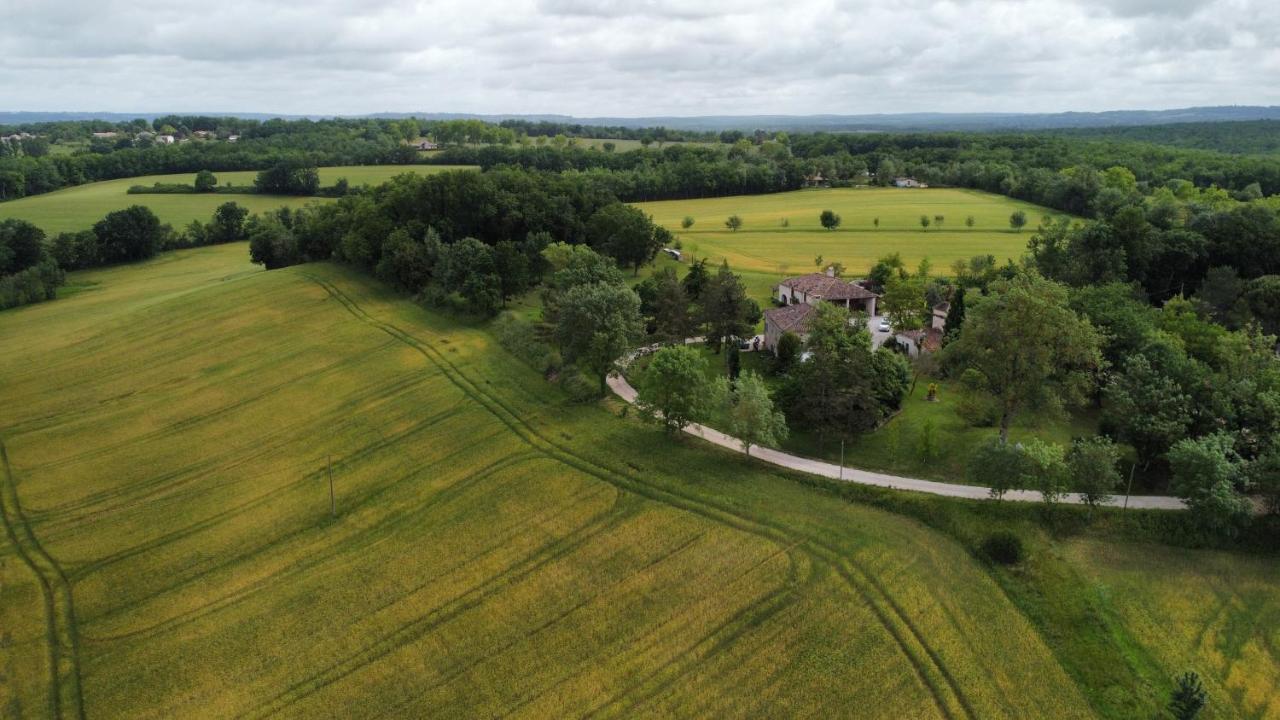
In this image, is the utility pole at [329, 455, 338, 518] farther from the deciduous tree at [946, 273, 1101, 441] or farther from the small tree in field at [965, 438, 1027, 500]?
the deciduous tree at [946, 273, 1101, 441]

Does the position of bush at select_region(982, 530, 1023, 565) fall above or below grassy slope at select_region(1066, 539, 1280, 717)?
above

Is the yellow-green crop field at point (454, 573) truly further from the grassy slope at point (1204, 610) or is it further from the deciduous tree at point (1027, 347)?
the deciduous tree at point (1027, 347)

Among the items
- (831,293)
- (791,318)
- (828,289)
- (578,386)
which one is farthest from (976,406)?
(828,289)

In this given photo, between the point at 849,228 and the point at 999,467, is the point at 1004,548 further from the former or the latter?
the point at 849,228

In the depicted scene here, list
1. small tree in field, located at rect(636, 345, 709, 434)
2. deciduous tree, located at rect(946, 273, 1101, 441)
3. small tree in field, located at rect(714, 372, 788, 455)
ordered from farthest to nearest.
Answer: small tree in field, located at rect(636, 345, 709, 434)
small tree in field, located at rect(714, 372, 788, 455)
deciduous tree, located at rect(946, 273, 1101, 441)

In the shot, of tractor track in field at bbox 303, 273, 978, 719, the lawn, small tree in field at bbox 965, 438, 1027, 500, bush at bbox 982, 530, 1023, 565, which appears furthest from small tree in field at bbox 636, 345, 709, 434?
bush at bbox 982, 530, 1023, 565

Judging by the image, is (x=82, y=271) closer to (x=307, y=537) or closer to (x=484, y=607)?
(x=307, y=537)
